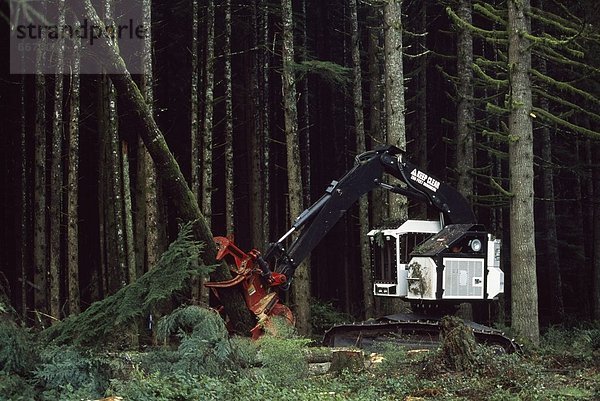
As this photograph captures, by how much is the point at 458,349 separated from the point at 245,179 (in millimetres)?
23446

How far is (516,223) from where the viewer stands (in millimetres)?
16953

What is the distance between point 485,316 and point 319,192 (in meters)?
10.6

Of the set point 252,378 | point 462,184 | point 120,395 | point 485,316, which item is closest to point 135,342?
point 252,378

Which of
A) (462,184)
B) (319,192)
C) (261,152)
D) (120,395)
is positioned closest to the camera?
(120,395)

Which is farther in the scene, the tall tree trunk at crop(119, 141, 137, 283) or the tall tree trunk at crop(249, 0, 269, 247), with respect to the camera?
the tall tree trunk at crop(249, 0, 269, 247)

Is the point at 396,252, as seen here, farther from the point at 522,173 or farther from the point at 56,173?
the point at 56,173

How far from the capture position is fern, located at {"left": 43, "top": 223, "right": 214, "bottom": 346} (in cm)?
1105

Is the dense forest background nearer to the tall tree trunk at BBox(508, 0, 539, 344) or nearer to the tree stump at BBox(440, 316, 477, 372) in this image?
the tall tree trunk at BBox(508, 0, 539, 344)

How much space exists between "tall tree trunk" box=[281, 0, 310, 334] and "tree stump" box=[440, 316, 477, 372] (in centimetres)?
960

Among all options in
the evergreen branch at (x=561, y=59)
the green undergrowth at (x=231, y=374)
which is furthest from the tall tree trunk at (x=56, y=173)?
the evergreen branch at (x=561, y=59)

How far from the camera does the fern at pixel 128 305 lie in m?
11.0

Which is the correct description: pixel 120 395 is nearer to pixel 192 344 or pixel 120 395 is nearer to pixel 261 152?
pixel 192 344

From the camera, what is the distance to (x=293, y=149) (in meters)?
22.1

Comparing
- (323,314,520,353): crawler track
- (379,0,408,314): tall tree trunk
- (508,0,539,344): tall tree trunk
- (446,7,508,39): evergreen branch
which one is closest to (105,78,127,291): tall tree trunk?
(323,314,520,353): crawler track
